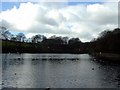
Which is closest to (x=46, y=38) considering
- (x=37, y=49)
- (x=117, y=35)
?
(x=37, y=49)

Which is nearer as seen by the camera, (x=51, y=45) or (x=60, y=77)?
A: (x=60, y=77)

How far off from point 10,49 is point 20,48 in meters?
18.2

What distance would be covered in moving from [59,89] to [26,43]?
395 feet

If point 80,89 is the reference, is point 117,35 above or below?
above

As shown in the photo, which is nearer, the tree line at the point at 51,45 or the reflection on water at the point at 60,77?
the reflection on water at the point at 60,77

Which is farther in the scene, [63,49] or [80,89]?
[63,49]

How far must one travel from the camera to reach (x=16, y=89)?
21266 millimetres

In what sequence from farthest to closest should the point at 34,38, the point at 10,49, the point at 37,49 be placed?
1. the point at 34,38
2. the point at 37,49
3. the point at 10,49

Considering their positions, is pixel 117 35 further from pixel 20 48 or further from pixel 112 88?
pixel 20 48

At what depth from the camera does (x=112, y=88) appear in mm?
22844

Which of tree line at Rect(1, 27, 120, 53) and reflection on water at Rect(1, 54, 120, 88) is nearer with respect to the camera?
reflection on water at Rect(1, 54, 120, 88)

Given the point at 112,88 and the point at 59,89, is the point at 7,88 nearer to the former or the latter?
the point at 59,89

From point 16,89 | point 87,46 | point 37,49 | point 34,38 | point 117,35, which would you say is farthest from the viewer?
point 87,46

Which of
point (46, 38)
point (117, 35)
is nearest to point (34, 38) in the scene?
point (46, 38)
